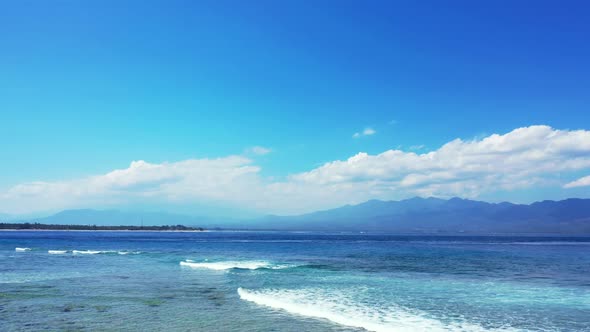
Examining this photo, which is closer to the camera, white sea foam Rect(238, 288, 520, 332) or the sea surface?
white sea foam Rect(238, 288, 520, 332)

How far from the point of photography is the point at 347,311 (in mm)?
19375

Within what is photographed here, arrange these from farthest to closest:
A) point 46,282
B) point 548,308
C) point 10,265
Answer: point 10,265 → point 46,282 → point 548,308

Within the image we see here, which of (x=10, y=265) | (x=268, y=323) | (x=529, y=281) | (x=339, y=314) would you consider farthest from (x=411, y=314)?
(x=10, y=265)

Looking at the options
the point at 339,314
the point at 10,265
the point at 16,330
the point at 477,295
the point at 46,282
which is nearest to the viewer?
the point at 16,330

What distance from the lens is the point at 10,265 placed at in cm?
3847

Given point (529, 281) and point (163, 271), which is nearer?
point (529, 281)

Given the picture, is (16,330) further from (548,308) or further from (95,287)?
(548,308)

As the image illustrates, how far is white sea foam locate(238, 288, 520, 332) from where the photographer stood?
55.0 feet

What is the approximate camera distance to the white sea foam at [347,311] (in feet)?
55.0

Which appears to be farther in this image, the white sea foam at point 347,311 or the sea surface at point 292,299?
the sea surface at point 292,299

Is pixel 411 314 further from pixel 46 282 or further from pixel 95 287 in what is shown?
pixel 46 282

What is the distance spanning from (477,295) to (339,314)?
954cm

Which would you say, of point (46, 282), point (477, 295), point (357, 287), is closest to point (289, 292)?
point (357, 287)

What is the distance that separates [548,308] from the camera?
20156 millimetres
